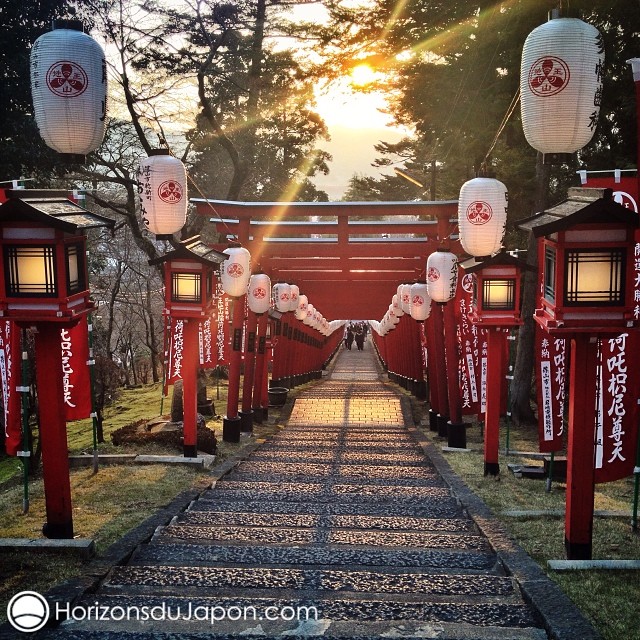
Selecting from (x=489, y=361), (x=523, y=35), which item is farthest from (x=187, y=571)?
(x=523, y=35)

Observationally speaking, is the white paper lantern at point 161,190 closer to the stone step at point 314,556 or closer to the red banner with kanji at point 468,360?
the stone step at point 314,556

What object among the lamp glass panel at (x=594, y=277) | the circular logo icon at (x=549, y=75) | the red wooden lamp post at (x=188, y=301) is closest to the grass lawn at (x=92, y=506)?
the red wooden lamp post at (x=188, y=301)

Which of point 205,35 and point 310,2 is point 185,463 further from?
point 310,2

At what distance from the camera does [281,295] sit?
18.9 meters

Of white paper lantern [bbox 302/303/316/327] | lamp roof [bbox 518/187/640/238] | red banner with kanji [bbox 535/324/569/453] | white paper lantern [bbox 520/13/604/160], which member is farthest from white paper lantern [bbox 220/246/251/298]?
white paper lantern [bbox 302/303/316/327]

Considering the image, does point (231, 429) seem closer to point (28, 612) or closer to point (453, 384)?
point (453, 384)

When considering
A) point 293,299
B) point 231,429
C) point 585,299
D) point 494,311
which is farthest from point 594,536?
point 293,299

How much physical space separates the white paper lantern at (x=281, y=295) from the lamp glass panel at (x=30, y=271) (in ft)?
42.4

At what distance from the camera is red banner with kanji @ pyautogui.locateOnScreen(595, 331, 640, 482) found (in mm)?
7035

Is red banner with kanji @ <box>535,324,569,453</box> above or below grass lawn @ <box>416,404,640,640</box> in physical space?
above

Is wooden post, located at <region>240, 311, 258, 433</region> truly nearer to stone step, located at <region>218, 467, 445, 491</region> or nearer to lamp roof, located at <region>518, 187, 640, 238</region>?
stone step, located at <region>218, 467, 445, 491</region>

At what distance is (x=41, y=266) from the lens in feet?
19.8

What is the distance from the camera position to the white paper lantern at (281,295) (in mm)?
18922

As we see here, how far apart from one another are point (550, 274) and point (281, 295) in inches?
516
